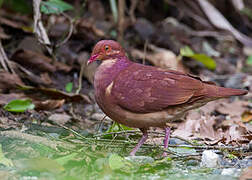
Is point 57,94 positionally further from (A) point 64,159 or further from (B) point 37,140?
(A) point 64,159

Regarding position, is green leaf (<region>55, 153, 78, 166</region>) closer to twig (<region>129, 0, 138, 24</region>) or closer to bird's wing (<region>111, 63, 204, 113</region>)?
bird's wing (<region>111, 63, 204, 113</region>)

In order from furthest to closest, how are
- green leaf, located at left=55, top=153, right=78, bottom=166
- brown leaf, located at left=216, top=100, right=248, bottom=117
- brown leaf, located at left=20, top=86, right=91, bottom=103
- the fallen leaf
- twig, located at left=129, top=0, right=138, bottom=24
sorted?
twig, located at left=129, top=0, right=138, bottom=24 < the fallen leaf < brown leaf, located at left=216, top=100, right=248, bottom=117 < brown leaf, located at left=20, top=86, right=91, bottom=103 < green leaf, located at left=55, top=153, right=78, bottom=166

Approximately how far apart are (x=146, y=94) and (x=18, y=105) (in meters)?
1.72

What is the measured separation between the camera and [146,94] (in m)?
4.16

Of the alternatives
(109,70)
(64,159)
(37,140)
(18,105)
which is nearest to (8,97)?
(18,105)

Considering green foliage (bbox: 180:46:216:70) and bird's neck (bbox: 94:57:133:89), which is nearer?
bird's neck (bbox: 94:57:133:89)

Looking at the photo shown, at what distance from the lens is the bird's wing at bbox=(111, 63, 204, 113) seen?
412cm

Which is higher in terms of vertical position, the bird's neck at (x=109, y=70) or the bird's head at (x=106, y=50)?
the bird's head at (x=106, y=50)

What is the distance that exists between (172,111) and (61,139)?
1.03 metres

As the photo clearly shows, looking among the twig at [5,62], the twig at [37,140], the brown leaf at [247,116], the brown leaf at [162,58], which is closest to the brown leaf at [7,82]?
the twig at [5,62]

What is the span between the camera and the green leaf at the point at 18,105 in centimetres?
518

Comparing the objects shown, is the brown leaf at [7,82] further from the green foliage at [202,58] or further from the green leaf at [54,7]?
the green foliage at [202,58]

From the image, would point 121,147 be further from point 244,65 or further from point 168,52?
point 244,65

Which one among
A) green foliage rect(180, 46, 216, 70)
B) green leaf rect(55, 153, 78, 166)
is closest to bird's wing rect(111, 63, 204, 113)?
green leaf rect(55, 153, 78, 166)
